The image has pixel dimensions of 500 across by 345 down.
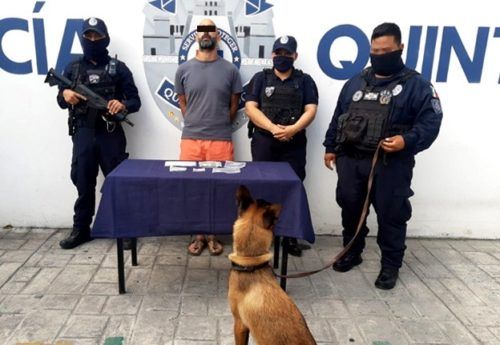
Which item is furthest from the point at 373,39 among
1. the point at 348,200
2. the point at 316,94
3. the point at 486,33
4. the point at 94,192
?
the point at 94,192

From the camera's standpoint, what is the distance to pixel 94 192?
4.21 metres

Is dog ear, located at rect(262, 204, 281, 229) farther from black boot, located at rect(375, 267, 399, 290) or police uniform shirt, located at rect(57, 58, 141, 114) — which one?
police uniform shirt, located at rect(57, 58, 141, 114)

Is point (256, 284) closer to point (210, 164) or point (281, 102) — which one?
point (210, 164)

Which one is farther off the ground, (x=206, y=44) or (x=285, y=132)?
(x=206, y=44)

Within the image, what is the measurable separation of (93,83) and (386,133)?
2.75m

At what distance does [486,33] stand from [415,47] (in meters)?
0.74

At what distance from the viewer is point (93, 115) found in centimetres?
386

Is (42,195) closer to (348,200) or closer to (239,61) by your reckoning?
(239,61)

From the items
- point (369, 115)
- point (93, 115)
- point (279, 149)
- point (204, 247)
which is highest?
point (369, 115)

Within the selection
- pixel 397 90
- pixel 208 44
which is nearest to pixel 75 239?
pixel 208 44

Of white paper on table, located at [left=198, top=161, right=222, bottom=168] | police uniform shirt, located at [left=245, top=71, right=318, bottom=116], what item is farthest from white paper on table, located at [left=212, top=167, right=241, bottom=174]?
police uniform shirt, located at [left=245, top=71, right=318, bottom=116]

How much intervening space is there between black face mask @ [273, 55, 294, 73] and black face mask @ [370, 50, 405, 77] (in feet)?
2.59

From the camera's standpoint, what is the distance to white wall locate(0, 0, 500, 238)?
13.3ft

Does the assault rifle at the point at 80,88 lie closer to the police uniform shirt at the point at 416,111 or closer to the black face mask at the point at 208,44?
the black face mask at the point at 208,44
